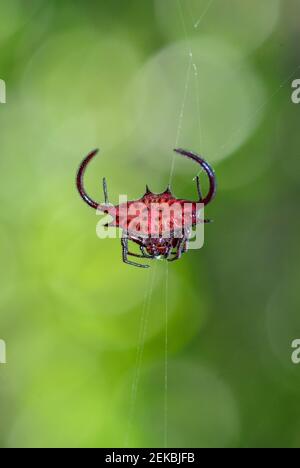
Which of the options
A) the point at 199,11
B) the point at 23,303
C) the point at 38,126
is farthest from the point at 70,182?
the point at 199,11

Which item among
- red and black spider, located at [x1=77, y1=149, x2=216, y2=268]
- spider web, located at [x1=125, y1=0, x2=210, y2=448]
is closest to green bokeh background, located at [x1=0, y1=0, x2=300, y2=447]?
spider web, located at [x1=125, y1=0, x2=210, y2=448]

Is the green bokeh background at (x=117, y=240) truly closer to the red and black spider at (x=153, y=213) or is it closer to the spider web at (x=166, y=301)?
the spider web at (x=166, y=301)

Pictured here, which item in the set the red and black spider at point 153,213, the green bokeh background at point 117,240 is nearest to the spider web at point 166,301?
the green bokeh background at point 117,240

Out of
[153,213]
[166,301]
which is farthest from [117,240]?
[153,213]

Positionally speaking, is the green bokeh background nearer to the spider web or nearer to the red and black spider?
the spider web

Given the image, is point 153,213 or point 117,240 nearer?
point 153,213

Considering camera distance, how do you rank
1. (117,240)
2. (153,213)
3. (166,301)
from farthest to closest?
(117,240) → (166,301) → (153,213)

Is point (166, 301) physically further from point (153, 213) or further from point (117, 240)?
point (153, 213)
